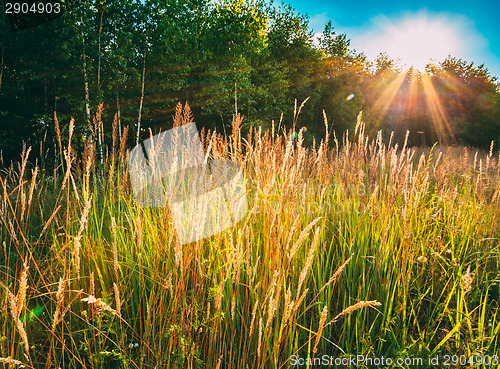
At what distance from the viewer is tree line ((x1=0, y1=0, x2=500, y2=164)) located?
34.4 ft

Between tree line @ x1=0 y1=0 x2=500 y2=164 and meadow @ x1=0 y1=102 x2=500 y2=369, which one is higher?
tree line @ x1=0 y1=0 x2=500 y2=164

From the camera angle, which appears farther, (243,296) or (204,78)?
(204,78)

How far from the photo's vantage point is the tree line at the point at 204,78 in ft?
34.4

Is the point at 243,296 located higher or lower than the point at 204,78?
lower

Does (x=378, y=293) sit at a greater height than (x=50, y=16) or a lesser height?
lesser

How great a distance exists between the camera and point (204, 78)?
1609cm

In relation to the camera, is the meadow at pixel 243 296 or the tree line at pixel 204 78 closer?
the meadow at pixel 243 296

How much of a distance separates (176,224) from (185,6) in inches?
629

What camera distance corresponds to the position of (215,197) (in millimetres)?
2184

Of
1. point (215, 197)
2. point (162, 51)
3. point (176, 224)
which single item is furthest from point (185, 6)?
point (176, 224)

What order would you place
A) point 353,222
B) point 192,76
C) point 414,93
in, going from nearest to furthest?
1. point 353,222
2. point 192,76
3. point 414,93

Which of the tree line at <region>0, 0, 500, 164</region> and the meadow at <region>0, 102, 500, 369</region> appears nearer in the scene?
the meadow at <region>0, 102, 500, 369</region>

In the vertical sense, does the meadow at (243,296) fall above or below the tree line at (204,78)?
below

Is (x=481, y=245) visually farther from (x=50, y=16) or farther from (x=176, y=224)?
(x=50, y=16)
